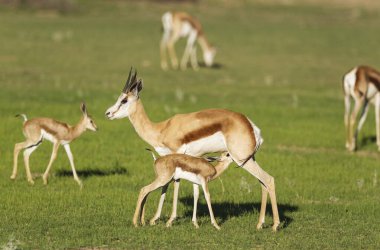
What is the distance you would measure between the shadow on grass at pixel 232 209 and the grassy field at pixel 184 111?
3 cm

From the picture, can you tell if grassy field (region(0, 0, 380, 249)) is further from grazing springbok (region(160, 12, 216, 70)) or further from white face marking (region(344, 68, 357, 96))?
white face marking (region(344, 68, 357, 96))

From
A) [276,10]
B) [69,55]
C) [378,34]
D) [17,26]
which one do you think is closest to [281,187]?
[69,55]

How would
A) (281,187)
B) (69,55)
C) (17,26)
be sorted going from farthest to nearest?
(17,26) → (69,55) → (281,187)

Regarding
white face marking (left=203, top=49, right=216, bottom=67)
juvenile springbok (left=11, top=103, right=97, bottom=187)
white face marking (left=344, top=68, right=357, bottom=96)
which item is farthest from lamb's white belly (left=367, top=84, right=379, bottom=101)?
white face marking (left=203, top=49, right=216, bottom=67)

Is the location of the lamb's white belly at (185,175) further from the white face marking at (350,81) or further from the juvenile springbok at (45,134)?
the white face marking at (350,81)

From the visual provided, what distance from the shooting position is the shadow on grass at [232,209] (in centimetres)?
1058

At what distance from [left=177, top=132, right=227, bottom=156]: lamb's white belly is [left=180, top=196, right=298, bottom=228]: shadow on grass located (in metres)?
0.95

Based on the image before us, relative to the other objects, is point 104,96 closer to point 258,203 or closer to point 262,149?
point 262,149

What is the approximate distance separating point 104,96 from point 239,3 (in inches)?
1213

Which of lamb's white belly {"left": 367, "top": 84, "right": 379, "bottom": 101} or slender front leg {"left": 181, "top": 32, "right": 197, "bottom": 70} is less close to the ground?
slender front leg {"left": 181, "top": 32, "right": 197, "bottom": 70}

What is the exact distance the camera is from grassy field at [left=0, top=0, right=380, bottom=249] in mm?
9617

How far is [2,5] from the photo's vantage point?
4122 centimetres

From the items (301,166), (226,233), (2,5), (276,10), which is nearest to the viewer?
(226,233)

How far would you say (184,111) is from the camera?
19.1 m
